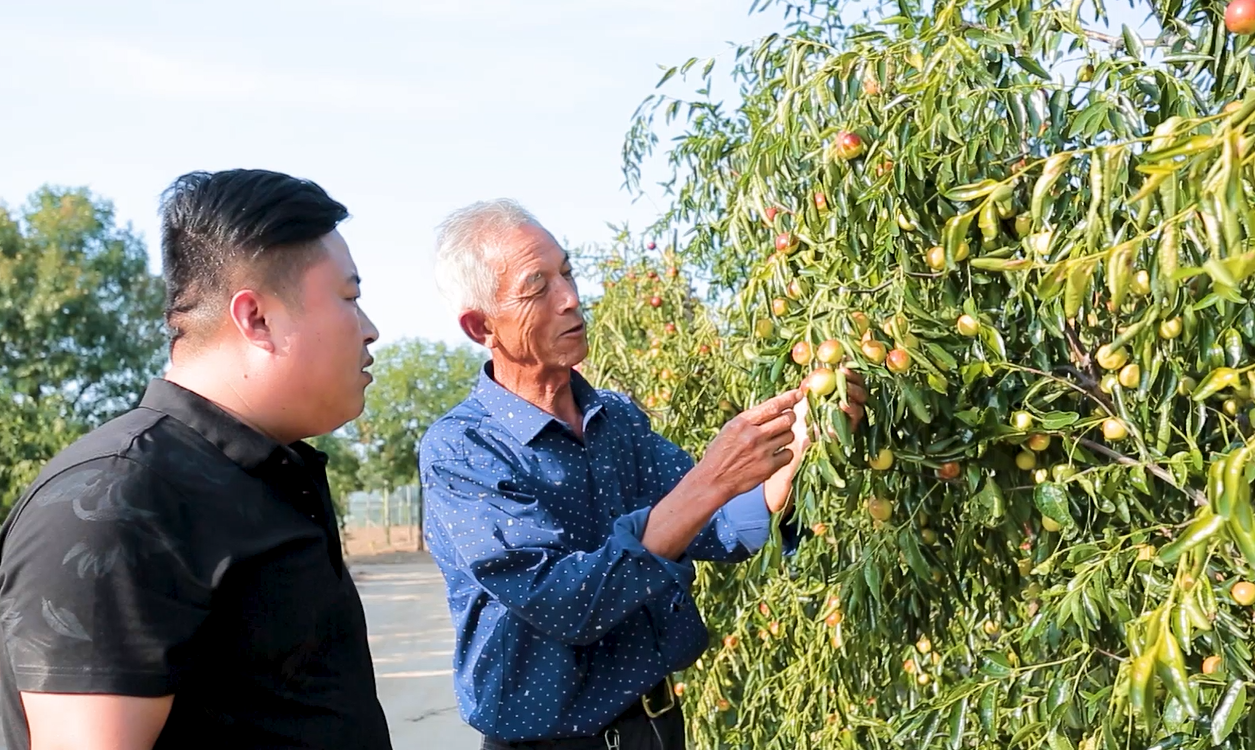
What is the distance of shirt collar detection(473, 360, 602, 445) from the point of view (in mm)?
1993

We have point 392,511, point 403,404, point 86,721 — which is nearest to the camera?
point 86,721

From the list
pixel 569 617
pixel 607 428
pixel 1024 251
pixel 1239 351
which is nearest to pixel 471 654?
pixel 569 617

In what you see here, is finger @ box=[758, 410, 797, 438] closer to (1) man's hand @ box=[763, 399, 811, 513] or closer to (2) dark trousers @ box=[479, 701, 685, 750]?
(1) man's hand @ box=[763, 399, 811, 513]

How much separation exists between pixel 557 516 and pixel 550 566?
18cm

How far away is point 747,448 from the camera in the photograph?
1.74m

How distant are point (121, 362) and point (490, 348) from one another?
18902mm

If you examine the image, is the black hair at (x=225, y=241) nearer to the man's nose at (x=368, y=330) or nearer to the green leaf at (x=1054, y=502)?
the man's nose at (x=368, y=330)

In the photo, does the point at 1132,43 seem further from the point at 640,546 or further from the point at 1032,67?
the point at 640,546

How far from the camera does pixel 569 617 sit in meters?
1.76

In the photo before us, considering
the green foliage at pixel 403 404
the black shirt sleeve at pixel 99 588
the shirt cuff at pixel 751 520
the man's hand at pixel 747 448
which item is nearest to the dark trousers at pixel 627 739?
the shirt cuff at pixel 751 520

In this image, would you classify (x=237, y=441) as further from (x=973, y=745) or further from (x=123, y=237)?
(x=123, y=237)

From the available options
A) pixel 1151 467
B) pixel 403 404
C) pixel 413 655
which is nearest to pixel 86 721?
pixel 1151 467

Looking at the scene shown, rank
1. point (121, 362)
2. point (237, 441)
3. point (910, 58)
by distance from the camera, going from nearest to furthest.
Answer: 1. point (237, 441)
2. point (910, 58)
3. point (121, 362)

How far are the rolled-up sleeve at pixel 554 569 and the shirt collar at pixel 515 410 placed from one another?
0.17 m
